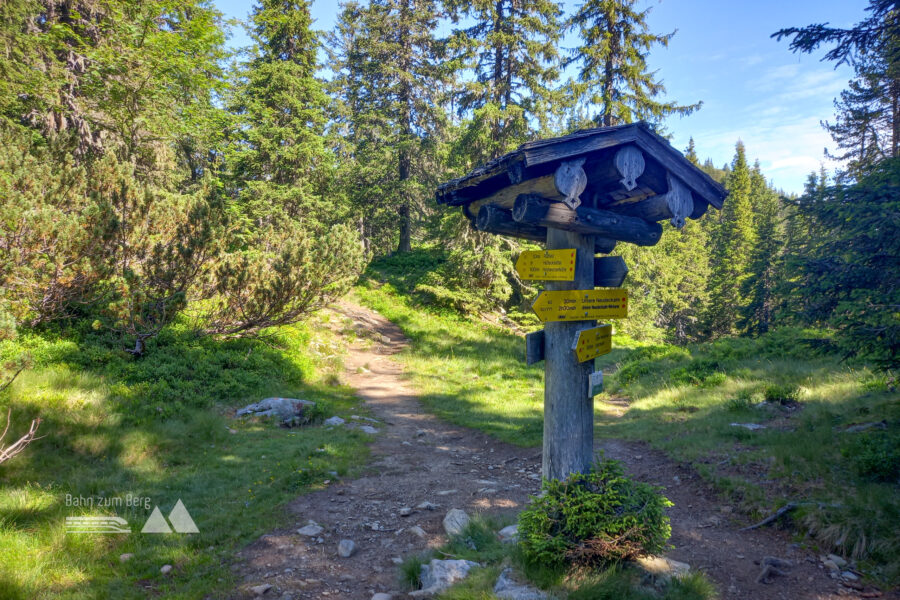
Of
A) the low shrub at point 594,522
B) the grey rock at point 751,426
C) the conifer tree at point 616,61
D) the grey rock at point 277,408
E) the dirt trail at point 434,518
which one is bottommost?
the dirt trail at point 434,518

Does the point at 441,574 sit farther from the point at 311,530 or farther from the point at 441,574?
the point at 311,530

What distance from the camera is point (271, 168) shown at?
59.0ft

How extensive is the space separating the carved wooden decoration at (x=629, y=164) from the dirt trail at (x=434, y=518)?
12.6ft

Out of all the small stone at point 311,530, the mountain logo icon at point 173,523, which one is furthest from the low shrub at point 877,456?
the mountain logo icon at point 173,523

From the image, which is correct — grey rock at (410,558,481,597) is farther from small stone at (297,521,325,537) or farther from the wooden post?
small stone at (297,521,325,537)

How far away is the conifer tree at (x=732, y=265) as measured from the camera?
Result: 30.2 meters

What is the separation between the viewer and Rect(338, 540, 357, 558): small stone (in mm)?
4605

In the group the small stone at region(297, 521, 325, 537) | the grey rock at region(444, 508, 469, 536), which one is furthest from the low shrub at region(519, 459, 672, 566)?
the small stone at region(297, 521, 325, 537)

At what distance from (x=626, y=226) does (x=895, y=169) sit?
4472 mm

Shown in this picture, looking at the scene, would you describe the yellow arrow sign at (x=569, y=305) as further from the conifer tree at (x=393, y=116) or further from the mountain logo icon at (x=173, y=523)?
→ the conifer tree at (x=393, y=116)

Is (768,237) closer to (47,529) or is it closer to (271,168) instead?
(271,168)

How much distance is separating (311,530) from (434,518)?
1.50m

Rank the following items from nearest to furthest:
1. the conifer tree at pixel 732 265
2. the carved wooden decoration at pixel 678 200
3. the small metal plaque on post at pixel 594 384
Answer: the small metal plaque on post at pixel 594 384, the carved wooden decoration at pixel 678 200, the conifer tree at pixel 732 265

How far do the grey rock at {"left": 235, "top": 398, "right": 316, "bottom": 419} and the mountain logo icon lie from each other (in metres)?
3.65
